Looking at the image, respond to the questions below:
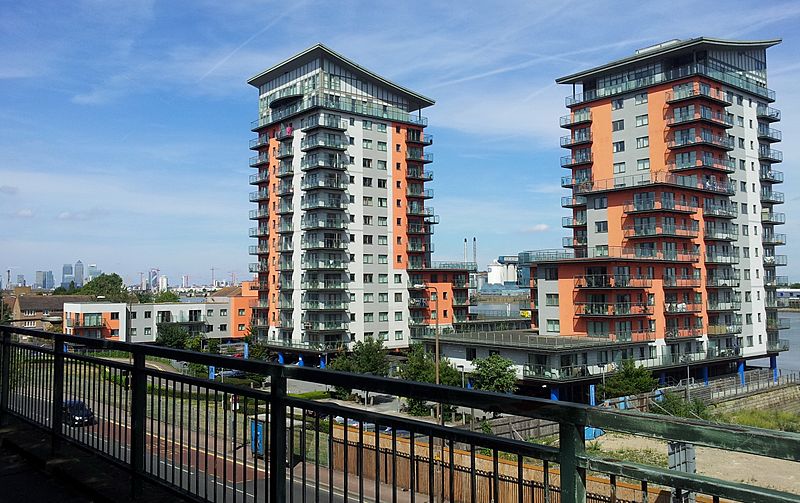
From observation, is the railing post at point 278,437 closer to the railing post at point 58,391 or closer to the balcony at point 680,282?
the railing post at point 58,391

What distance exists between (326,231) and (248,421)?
190 feet

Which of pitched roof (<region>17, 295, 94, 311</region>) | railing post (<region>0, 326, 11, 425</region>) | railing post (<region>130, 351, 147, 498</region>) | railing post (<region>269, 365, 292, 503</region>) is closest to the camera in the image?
railing post (<region>269, 365, 292, 503</region>)

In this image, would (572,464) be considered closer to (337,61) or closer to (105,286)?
(337,61)

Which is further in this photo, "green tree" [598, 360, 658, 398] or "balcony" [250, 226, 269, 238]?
"balcony" [250, 226, 269, 238]

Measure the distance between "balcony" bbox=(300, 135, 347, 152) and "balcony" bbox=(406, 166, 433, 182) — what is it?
872 centimetres

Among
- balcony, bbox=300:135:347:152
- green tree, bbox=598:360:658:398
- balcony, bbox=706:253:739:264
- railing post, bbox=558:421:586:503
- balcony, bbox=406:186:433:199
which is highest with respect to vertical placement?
balcony, bbox=300:135:347:152

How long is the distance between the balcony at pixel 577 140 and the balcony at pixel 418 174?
47.5ft

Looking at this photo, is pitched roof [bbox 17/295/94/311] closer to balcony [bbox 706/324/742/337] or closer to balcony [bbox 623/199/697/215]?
balcony [bbox 623/199/697/215]

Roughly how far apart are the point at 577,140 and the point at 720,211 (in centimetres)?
1502

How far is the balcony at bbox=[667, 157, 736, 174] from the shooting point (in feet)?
185

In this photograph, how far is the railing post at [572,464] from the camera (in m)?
2.56

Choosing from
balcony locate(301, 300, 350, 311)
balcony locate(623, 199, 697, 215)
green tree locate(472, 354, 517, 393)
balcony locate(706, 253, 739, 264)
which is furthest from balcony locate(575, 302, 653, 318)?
balcony locate(301, 300, 350, 311)

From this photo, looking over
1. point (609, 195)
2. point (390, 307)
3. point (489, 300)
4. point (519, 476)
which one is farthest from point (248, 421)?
point (489, 300)

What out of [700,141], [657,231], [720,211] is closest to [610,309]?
[657,231]
